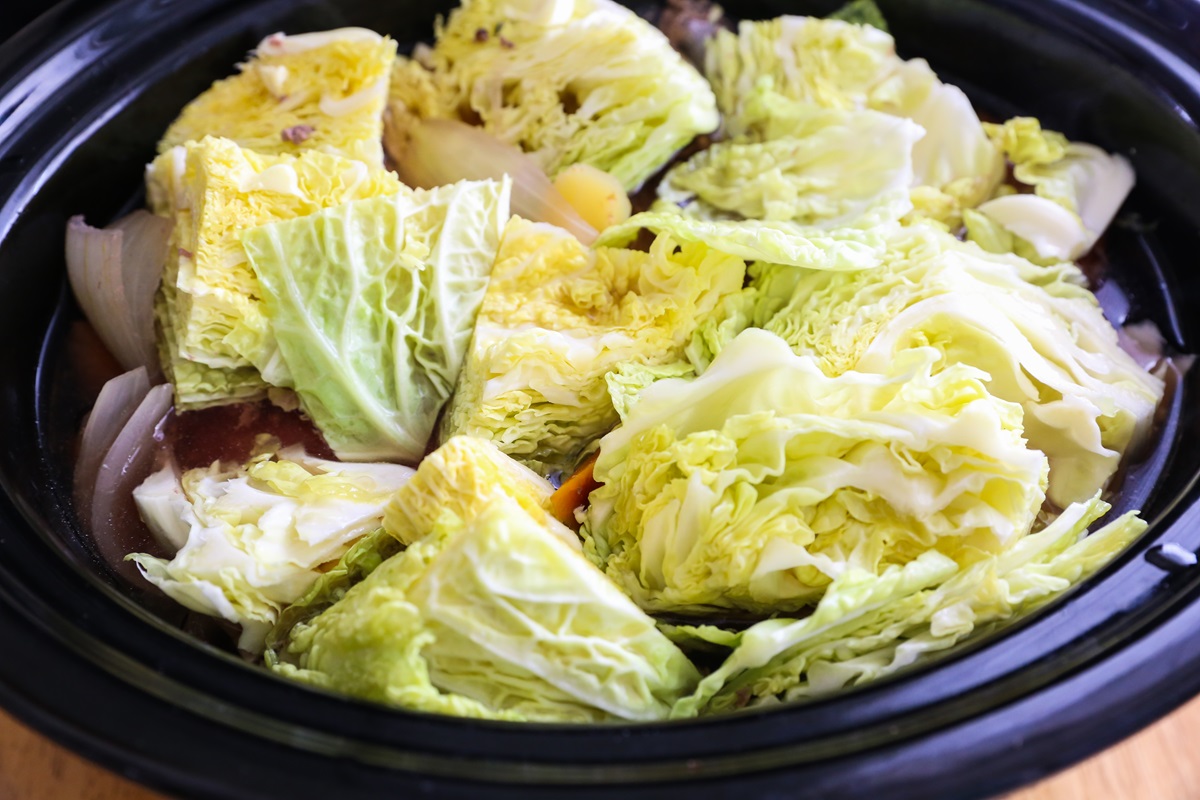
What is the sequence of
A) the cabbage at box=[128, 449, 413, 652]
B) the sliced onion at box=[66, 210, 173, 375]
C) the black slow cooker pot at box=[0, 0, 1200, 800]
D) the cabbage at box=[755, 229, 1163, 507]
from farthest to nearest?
1. the sliced onion at box=[66, 210, 173, 375]
2. the cabbage at box=[755, 229, 1163, 507]
3. the cabbage at box=[128, 449, 413, 652]
4. the black slow cooker pot at box=[0, 0, 1200, 800]

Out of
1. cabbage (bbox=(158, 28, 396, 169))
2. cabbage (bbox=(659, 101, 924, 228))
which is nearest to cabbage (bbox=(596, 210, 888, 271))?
cabbage (bbox=(659, 101, 924, 228))

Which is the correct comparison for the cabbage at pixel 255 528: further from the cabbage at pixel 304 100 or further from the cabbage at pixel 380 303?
the cabbage at pixel 304 100

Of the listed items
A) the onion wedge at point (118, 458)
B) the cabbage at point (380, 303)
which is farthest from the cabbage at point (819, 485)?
the onion wedge at point (118, 458)

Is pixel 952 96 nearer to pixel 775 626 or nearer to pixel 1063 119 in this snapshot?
pixel 1063 119

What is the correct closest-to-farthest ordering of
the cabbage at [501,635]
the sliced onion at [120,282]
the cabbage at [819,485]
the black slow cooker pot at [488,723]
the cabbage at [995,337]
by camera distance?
the black slow cooker pot at [488,723] → the cabbage at [501,635] → the cabbage at [819,485] → the cabbage at [995,337] → the sliced onion at [120,282]

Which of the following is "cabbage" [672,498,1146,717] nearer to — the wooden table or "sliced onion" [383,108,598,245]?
the wooden table

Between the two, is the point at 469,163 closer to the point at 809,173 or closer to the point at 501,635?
the point at 809,173
